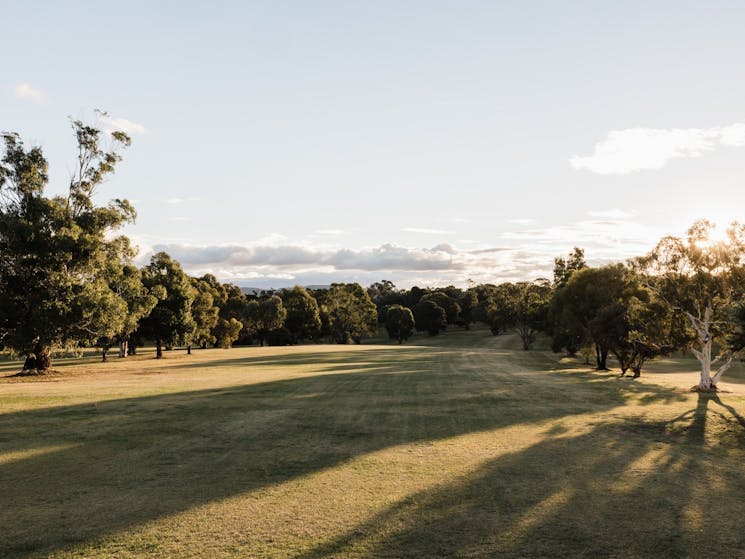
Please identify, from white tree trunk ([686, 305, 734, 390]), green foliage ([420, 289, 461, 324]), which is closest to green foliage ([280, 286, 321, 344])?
green foliage ([420, 289, 461, 324])

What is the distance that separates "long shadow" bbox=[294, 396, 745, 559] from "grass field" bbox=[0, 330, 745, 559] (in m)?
0.04

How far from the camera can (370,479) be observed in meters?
10.5

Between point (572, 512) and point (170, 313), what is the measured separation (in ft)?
191

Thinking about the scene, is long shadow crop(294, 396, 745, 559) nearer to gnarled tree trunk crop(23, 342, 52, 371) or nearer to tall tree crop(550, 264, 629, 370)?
tall tree crop(550, 264, 629, 370)

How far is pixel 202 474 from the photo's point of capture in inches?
430

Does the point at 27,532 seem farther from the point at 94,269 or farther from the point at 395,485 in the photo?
the point at 94,269

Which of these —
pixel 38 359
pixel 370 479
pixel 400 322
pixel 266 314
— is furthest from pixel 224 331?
pixel 370 479

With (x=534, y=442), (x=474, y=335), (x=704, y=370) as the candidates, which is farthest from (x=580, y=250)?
(x=534, y=442)

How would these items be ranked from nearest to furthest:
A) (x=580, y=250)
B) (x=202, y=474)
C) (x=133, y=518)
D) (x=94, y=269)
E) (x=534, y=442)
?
(x=133, y=518) < (x=202, y=474) < (x=534, y=442) < (x=94, y=269) < (x=580, y=250)

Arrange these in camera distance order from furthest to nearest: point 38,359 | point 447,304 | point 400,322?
point 447,304 → point 400,322 → point 38,359

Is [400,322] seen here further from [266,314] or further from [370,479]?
[370,479]

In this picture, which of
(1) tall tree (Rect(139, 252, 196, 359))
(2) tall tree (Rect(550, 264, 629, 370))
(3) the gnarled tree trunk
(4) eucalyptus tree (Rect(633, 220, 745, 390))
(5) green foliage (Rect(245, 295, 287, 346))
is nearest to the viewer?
(4) eucalyptus tree (Rect(633, 220, 745, 390))

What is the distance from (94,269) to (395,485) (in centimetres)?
3528

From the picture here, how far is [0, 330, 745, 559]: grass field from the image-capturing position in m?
7.54
